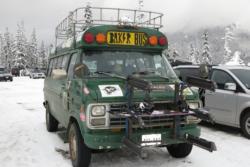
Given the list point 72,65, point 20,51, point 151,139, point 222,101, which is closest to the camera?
point 151,139

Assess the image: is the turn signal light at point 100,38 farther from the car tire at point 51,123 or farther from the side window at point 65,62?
the car tire at point 51,123

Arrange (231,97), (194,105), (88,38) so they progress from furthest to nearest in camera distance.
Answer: (231,97)
(88,38)
(194,105)

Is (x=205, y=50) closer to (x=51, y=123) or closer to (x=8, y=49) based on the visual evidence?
(x=8, y=49)

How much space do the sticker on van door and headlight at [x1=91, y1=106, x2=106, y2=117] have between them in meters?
0.22

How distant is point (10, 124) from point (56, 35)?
10.3ft

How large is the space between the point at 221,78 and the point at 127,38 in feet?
12.6

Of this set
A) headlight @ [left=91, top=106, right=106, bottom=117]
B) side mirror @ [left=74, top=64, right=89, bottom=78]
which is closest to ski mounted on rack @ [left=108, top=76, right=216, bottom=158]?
headlight @ [left=91, top=106, right=106, bottom=117]

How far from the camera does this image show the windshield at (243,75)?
9.17 m

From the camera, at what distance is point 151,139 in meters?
5.61

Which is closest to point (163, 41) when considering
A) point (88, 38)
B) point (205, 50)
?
point (88, 38)

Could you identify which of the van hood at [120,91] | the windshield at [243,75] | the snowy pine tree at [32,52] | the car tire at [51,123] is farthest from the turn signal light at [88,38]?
the snowy pine tree at [32,52]

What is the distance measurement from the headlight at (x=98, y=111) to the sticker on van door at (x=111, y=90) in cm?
22

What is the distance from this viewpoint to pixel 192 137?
5801 millimetres

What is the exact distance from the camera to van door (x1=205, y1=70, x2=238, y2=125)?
9.09 meters
